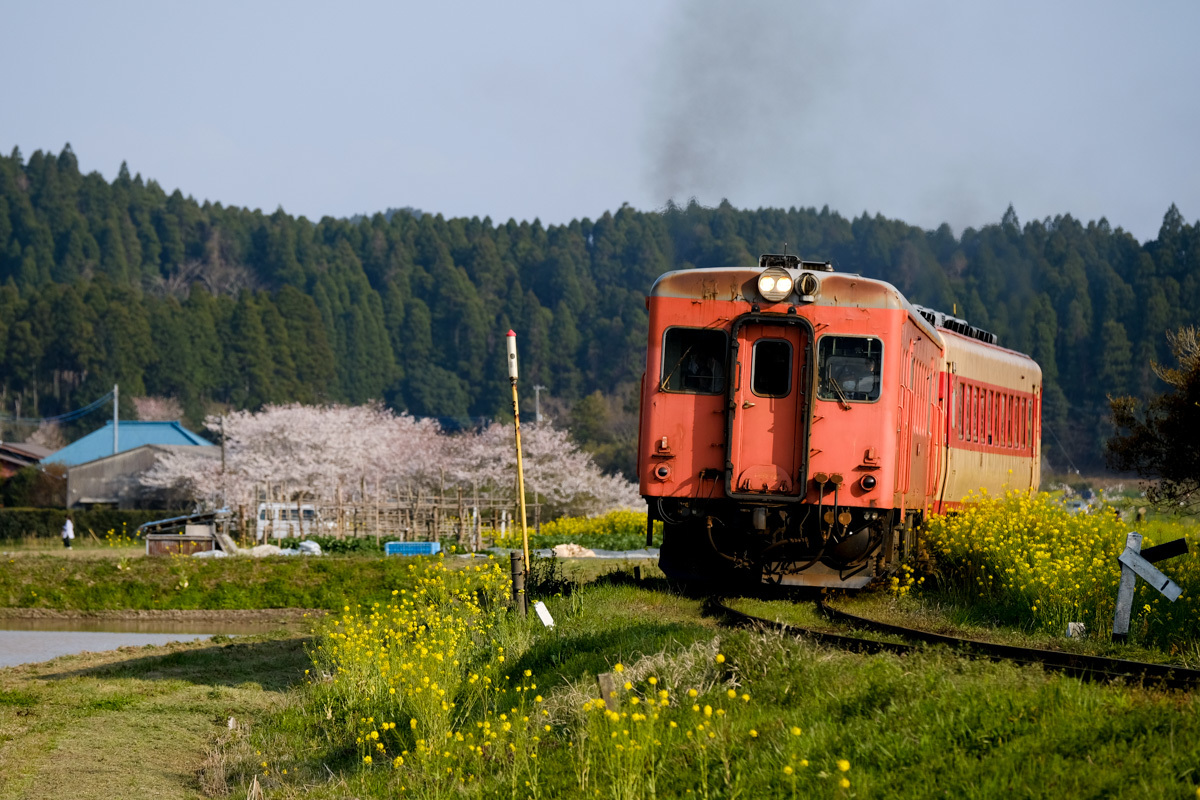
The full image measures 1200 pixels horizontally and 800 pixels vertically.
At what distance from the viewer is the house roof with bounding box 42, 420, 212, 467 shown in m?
72.4

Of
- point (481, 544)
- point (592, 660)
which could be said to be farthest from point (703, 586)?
point (481, 544)

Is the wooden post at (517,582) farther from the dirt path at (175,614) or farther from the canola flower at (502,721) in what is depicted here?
the dirt path at (175,614)

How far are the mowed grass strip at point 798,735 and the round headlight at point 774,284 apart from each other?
3841mm

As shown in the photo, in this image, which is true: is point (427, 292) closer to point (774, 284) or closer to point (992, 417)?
point (992, 417)

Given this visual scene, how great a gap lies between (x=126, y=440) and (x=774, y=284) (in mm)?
67085

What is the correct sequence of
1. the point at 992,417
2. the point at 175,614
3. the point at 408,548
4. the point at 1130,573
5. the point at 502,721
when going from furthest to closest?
the point at 408,548 → the point at 175,614 → the point at 992,417 → the point at 1130,573 → the point at 502,721

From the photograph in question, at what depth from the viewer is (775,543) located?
12.9 metres

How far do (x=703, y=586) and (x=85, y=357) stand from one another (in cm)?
8402

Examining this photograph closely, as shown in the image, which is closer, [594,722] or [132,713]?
[594,722]

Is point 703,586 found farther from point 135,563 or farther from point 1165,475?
point 135,563

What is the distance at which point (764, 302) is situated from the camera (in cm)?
1284

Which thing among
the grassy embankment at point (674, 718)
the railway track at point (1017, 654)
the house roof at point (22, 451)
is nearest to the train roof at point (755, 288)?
the grassy embankment at point (674, 718)

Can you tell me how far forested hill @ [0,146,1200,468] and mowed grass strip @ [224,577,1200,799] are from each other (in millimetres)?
44072

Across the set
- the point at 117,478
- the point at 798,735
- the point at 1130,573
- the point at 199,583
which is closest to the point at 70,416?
the point at 117,478
